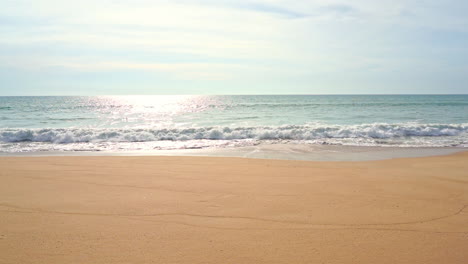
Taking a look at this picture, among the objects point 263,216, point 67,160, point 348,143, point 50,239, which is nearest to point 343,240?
point 263,216

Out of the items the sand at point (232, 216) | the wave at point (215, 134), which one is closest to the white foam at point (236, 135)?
the wave at point (215, 134)

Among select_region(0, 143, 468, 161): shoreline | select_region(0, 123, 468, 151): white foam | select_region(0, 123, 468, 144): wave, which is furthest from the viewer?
select_region(0, 123, 468, 144): wave

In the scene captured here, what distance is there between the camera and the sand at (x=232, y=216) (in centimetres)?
312

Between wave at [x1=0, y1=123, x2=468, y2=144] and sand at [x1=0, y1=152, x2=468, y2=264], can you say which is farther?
wave at [x1=0, y1=123, x2=468, y2=144]

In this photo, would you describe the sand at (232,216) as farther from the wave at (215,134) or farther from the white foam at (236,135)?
the wave at (215,134)

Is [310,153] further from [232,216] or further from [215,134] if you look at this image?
[232,216]

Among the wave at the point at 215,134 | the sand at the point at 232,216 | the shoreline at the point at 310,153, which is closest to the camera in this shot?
the sand at the point at 232,216

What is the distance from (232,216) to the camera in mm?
4074

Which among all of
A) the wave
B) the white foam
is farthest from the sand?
the wave

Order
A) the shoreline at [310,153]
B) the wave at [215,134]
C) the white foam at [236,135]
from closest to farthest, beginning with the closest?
the shoreline at [310,153] < the white foam at [236,135] < the wave at [215,134]

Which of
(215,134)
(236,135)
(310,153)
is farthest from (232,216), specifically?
(215,134)

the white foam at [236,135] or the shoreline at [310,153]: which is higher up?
the white foam at [236,135]

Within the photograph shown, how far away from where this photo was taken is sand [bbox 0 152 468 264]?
123 inches

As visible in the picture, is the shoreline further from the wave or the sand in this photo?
the wave
